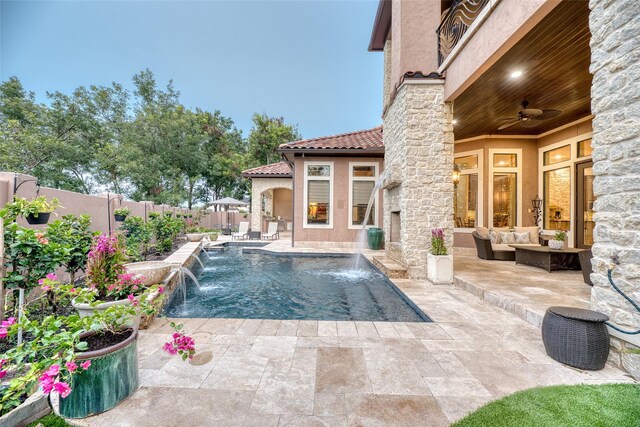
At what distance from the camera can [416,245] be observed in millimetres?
5789

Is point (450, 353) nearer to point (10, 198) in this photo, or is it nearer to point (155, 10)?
point (10, 198)

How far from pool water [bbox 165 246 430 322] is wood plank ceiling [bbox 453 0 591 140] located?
4.28m

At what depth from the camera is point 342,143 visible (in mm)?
10203

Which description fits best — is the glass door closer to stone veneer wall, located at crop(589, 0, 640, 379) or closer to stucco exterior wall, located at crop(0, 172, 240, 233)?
stone veneer wall, located at crop(589, 0, 640, 379)

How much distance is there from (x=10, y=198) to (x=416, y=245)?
6523mm

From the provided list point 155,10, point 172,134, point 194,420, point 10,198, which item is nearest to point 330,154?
point 10,198

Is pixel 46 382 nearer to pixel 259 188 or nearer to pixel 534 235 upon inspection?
pixel 534 235

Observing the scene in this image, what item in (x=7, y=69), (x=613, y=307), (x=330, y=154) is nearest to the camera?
(x=613, y=307)

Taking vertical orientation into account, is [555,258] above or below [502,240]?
below

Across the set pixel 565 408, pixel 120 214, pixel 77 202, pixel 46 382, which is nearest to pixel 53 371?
pixel 46 382

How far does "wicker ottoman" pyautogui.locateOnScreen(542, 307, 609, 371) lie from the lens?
234 centimetres

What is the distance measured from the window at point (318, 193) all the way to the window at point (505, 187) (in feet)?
17.7

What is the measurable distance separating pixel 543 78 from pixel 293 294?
617cm

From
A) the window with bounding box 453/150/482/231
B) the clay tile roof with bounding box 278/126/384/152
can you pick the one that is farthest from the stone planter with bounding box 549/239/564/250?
the clay tile roof with bounding box 278/126/384/152
